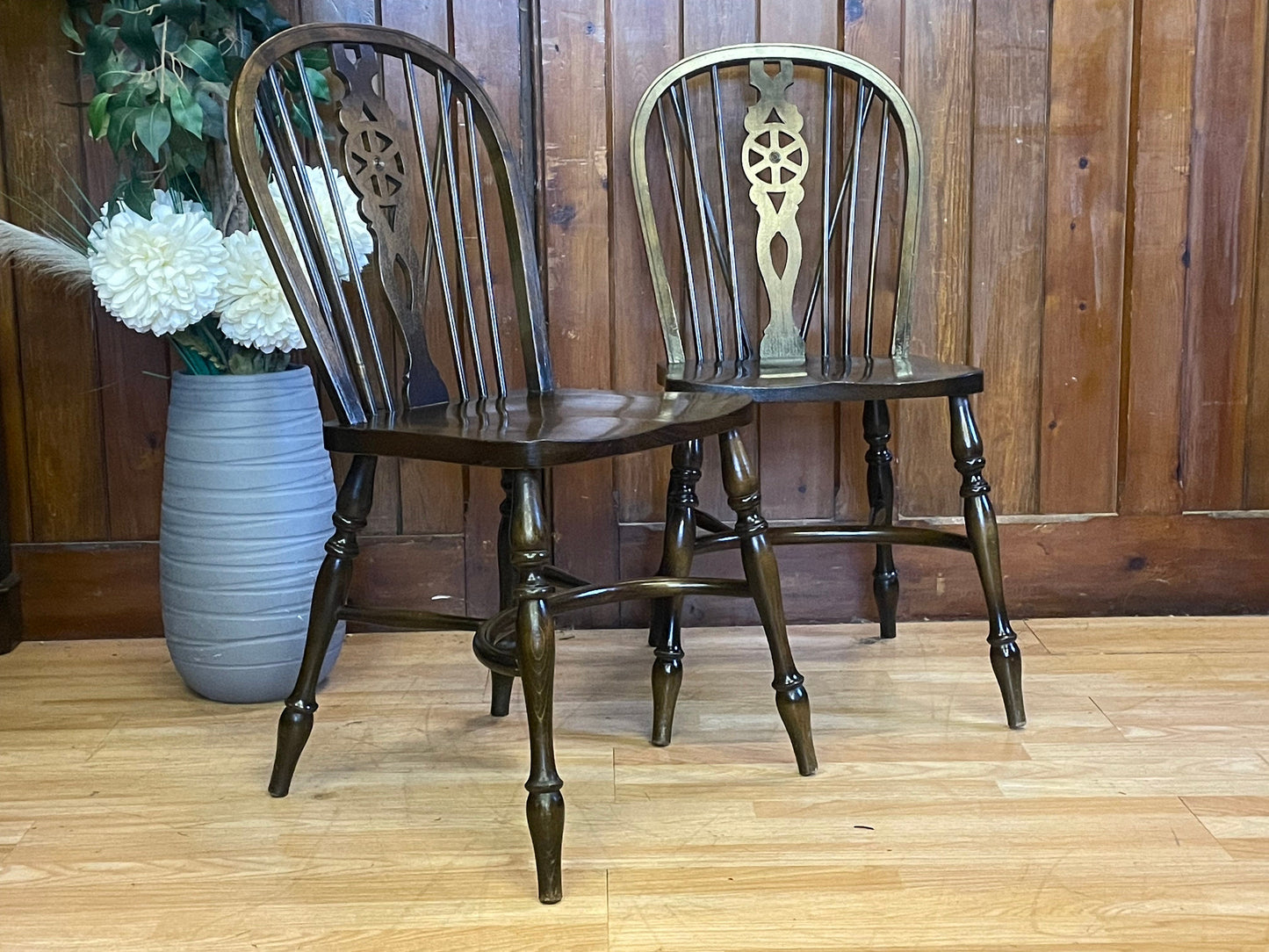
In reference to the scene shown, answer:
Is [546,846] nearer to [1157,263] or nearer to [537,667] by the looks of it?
[537,667]

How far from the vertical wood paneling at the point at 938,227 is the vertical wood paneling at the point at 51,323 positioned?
54.9 inches

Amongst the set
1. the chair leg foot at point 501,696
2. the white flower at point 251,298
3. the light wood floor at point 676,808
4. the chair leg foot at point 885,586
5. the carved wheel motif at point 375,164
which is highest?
the carved wheel motif at point 375,164

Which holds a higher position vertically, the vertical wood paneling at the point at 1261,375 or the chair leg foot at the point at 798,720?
the vertical wood paneling at the point at 1261,375

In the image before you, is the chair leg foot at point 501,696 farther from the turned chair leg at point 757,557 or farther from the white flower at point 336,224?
the white flower at point 336,224

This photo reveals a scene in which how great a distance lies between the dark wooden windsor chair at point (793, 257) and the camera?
69.3 inches

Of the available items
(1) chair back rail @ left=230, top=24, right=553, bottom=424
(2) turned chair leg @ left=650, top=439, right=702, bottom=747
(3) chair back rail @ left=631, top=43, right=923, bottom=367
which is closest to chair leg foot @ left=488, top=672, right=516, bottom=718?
(2) turned chair leg @ left=650, top=439, right=702, bottom=747

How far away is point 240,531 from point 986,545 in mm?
1073

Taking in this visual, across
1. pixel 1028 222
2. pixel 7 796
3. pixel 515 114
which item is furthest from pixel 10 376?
pixel 1028 222

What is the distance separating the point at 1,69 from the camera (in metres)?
2.05

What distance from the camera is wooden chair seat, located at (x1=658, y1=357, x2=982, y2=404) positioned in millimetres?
1678

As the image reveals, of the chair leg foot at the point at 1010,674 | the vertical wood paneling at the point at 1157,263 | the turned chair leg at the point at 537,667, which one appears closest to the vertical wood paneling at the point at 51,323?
the turned chair leg at the point at 537,667

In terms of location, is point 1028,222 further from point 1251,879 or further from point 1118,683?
point 1251,879

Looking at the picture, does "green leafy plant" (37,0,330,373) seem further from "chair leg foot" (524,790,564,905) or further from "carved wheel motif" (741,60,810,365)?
"chair leg foot" (524,790,564,905)

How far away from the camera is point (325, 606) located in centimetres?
155
